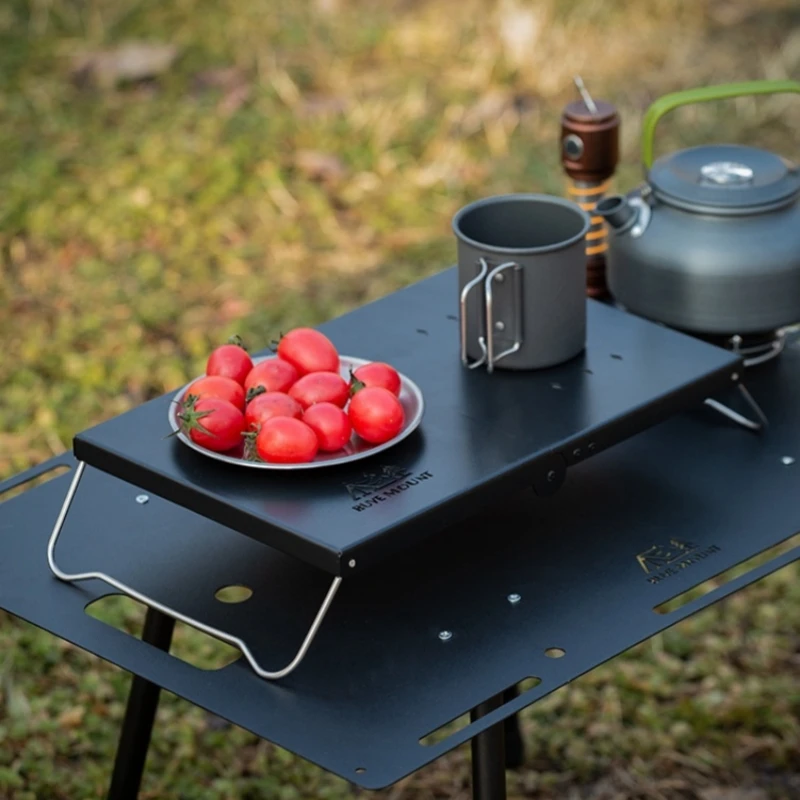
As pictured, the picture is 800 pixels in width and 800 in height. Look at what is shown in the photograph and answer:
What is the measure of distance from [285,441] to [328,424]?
0.22 feet

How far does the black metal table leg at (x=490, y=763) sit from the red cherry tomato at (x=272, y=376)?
0.49 m

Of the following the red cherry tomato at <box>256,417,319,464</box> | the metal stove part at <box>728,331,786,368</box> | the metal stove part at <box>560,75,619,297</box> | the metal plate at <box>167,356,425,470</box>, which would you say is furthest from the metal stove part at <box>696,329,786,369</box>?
the red cherry tomato at <box>256,417,319,464</box>

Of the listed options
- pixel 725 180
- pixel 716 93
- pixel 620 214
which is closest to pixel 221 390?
pixel 620 214

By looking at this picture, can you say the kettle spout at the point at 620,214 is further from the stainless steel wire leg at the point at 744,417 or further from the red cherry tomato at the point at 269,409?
the red cherry tomato at the point at 269,409

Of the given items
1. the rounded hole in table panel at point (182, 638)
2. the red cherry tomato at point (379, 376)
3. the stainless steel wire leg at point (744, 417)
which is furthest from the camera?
the rounded hole in table panel at point (182, 638)

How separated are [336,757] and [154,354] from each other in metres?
2.52

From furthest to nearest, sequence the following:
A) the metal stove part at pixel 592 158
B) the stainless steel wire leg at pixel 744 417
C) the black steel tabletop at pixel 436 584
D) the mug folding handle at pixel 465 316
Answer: the metal stove part at pixel 592 158 → the stainless steel wire leg at pixel 744 417 → the mug folding handle at pixel 465 316 → the black steel tabletop at pixel 436 584

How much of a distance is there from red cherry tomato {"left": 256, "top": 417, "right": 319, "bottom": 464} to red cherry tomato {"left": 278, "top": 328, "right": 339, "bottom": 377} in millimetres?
184

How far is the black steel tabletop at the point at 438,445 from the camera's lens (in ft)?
5.69

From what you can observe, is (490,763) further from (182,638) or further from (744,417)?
(182,638)

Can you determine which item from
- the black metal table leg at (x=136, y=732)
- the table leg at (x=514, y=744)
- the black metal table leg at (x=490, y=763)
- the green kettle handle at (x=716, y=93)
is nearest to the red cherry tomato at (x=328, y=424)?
the black metal table leg at (x=490, y=763)

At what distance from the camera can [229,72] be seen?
541 cm

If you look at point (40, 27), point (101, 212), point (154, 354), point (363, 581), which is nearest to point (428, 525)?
point (363, 581)

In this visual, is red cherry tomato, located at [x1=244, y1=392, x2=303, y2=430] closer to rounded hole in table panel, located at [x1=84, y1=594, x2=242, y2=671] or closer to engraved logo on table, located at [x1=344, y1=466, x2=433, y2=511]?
engraved logo on table, located at [x1=344, y1=466, x2=433, y2=511]
